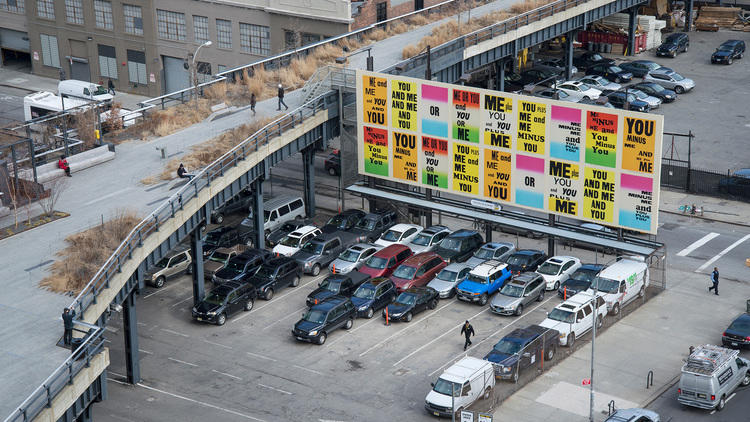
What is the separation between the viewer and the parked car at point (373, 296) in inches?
2207

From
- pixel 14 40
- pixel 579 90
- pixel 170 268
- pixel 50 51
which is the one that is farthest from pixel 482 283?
pixel 14 40

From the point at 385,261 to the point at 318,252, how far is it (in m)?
4.19

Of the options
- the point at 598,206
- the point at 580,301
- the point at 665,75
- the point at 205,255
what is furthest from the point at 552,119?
the point at 665,75

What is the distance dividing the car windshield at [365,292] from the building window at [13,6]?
201ft

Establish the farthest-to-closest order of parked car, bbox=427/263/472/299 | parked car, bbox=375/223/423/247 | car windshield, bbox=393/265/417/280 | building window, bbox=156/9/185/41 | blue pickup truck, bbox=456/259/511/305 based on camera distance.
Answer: building window, bbox=156/9/185/41
parked car, bbox=375/223/423/247
car windshield, bbox=393/265/417/280
parked car, bbox=427/263/472/299
blue pickup truck, bbox=456/259/511/305

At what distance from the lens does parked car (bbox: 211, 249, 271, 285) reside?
59500 mm

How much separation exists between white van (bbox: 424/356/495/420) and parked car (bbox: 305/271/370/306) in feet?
36.6

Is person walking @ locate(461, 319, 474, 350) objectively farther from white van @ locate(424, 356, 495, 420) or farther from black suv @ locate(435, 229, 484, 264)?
black suv @ locate(435, 229, 484, 264)

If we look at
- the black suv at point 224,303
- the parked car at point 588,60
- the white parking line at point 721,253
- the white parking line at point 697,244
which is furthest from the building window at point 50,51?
the white parking line at point 721,253

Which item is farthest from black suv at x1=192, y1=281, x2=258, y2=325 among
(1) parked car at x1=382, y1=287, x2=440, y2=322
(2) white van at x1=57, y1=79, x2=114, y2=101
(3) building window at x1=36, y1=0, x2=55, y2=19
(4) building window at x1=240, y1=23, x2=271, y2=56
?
(3) building window at x1=36, y1=0, x2=55, y2=19

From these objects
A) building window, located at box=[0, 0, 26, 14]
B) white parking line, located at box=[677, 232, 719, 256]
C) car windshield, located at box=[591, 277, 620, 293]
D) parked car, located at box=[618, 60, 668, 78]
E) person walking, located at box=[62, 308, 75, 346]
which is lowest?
white parking line, located at box=[677, 232, 719, 256]

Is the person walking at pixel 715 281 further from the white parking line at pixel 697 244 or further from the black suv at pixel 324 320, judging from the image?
the black suv at pixel 324 320

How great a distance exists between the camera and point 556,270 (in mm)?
59188

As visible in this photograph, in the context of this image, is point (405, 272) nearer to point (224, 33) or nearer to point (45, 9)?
point (224, 33)
